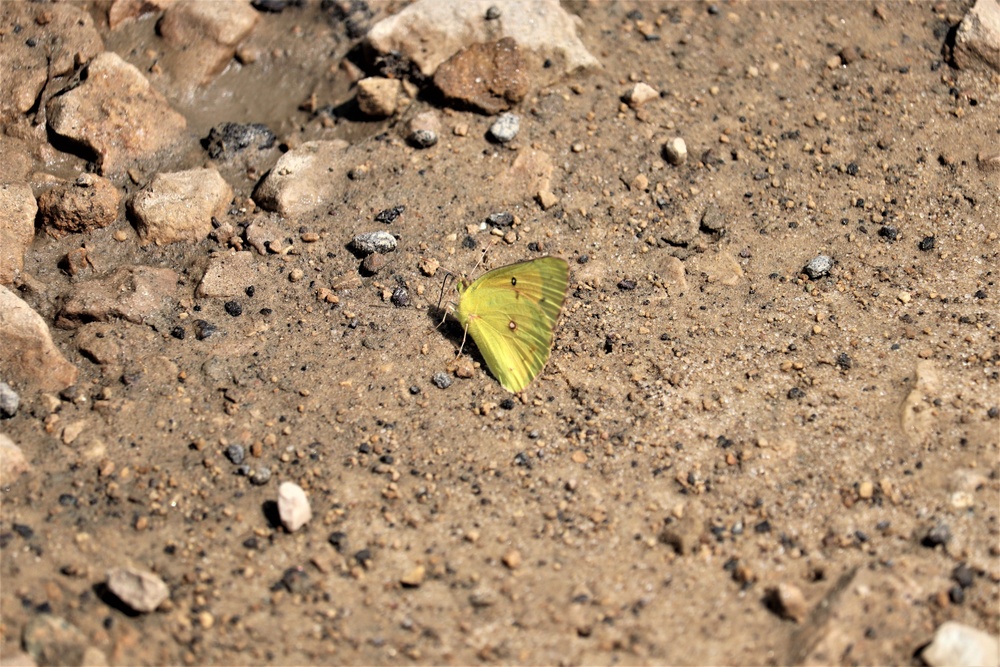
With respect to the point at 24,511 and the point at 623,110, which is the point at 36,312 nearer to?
the point at 24,511

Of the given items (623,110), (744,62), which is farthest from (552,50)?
(744,62)

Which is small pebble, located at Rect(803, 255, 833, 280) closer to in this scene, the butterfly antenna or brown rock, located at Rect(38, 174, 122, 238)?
the butterfly antenna

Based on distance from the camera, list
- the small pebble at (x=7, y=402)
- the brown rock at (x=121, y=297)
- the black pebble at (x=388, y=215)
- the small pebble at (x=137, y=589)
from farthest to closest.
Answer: the black pebble at (x=388, y=215) < the brown rock at (x=121, y=297) < the small pebble at (x=7, y=402) < the small pebble at (x=137, y=589)

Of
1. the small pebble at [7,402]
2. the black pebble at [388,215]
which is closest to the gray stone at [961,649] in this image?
the black pebble at [388,215]

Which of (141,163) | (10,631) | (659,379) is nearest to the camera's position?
(10,631)

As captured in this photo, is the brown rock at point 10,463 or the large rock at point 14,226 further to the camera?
the large rock at point 14,226

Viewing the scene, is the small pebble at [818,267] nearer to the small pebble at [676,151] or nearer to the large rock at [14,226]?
the small pebble at [676,151]

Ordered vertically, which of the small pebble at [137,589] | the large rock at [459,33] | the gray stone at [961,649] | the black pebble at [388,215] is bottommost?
the small pebble at [137,589]

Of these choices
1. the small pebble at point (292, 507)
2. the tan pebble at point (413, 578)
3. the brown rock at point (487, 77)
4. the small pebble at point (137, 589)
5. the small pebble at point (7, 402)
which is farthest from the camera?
the brown rock at point (487, 77)

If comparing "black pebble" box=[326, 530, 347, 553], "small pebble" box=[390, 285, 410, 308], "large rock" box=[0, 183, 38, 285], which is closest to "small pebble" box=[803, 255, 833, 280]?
"small pebble" box=[390, 285, 410, 308]
